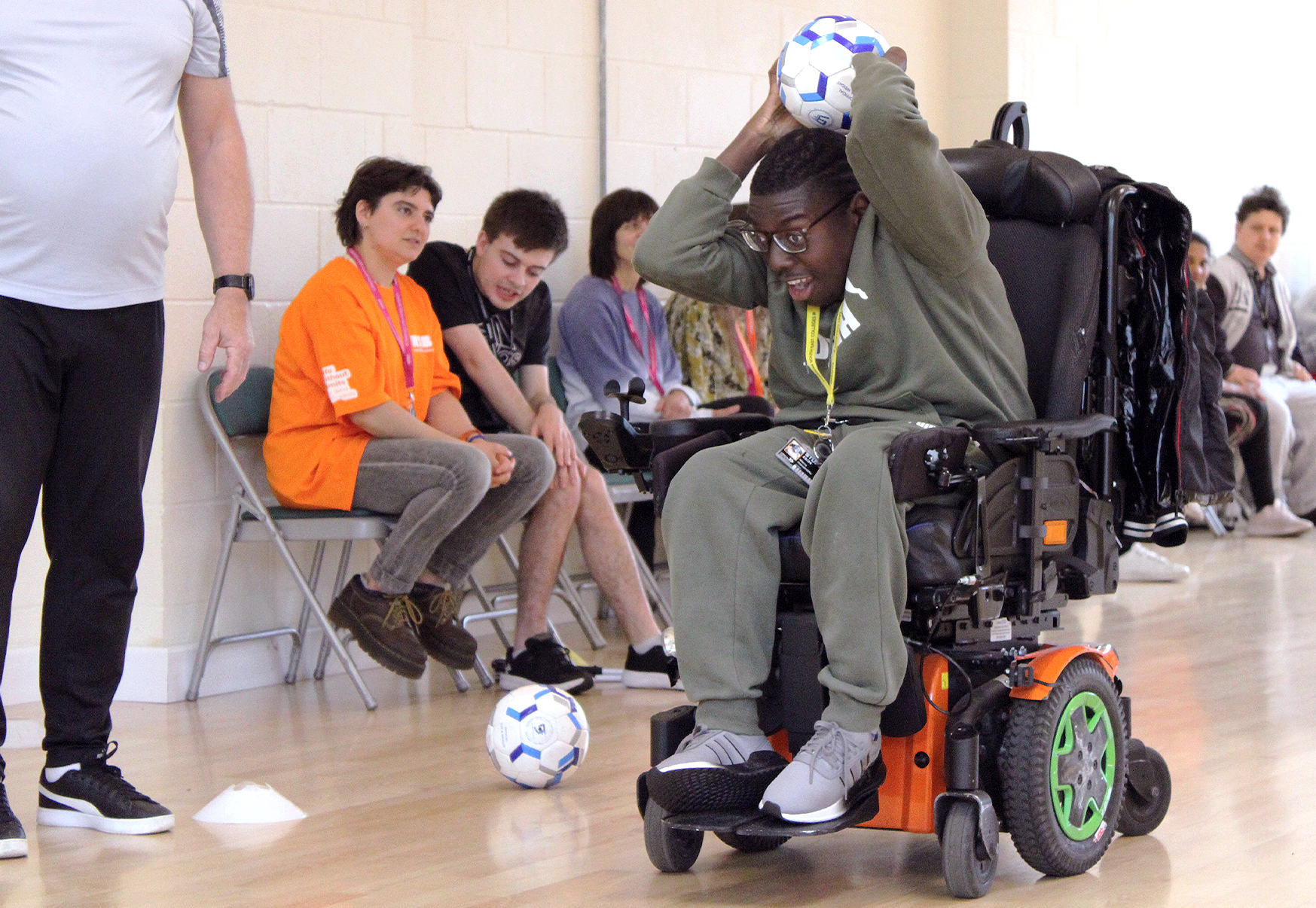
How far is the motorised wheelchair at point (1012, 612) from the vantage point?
84.9 inches

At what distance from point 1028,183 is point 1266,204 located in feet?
17.2

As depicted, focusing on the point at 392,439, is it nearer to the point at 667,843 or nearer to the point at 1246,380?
the point at 667,843

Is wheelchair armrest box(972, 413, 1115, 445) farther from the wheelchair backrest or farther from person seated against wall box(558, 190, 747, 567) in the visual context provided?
person seated against wall box(558, 190, 747, 567)

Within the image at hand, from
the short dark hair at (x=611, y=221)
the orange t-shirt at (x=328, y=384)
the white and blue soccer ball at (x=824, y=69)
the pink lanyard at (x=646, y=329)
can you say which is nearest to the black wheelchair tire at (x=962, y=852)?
the white and blue soccer ball at (x=824, y=69)

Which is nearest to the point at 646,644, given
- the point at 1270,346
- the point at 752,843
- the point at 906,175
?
the point at 752,843

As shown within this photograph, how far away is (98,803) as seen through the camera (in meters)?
2.57

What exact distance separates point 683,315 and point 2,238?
2766mm

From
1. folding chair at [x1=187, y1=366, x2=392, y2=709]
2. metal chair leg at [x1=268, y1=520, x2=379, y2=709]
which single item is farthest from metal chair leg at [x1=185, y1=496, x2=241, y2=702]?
metal chair leg at [x1=268, y1=520, x2=379, y2=709]

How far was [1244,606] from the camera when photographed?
16.4ft

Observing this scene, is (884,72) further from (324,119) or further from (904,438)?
(324,119)

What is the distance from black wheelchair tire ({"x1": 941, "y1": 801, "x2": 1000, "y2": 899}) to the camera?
6.95 feet

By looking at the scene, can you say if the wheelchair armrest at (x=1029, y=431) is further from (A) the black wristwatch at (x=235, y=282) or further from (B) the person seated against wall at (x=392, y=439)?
(B) the person seated against wall at (x=392, y=439)

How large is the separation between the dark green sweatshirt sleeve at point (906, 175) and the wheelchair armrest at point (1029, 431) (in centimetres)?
27

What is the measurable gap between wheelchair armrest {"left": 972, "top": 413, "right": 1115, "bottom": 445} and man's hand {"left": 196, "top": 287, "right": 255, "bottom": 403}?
3.78 feet
